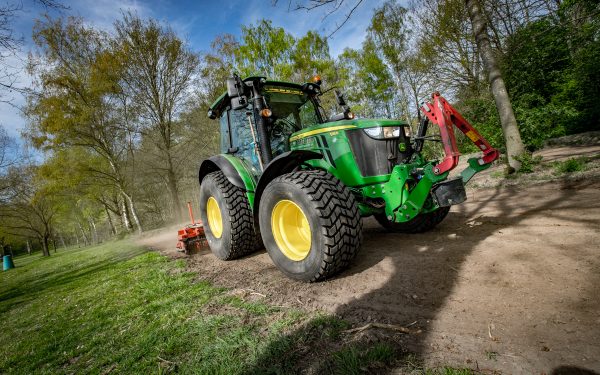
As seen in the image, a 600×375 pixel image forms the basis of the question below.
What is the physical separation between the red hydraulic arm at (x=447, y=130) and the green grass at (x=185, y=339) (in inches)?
72.0

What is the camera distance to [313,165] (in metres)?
→ 3.29

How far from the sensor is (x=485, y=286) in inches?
84.5

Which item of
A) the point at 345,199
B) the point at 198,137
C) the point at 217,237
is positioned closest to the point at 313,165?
the point at 345,199

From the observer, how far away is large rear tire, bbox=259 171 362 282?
101 inches

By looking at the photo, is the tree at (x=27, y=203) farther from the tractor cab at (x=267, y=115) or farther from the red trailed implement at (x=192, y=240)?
the tractor cab at (x=267, y=115)

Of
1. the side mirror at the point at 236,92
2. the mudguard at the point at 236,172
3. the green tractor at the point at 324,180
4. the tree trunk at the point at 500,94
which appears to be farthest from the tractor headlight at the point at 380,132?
the tree trunk at the point at 500,94

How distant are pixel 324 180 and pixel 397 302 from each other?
1215 millimetres

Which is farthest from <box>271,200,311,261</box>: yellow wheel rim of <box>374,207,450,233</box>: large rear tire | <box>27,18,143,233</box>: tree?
<box>27,18,143,233</box>: tree

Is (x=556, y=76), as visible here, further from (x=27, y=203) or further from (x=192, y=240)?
(x=27, y=203)

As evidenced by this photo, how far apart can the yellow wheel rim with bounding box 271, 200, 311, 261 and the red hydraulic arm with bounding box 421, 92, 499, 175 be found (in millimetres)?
1465

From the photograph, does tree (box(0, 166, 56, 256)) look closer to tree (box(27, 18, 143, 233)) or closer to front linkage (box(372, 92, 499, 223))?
tree (box(27, 18, 143, 233))

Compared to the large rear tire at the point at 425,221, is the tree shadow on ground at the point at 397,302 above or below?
below

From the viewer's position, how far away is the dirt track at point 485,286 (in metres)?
1.51

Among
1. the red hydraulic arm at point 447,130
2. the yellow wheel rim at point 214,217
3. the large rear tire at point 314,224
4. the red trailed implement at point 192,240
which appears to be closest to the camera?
the large rear tire at point 314,224
